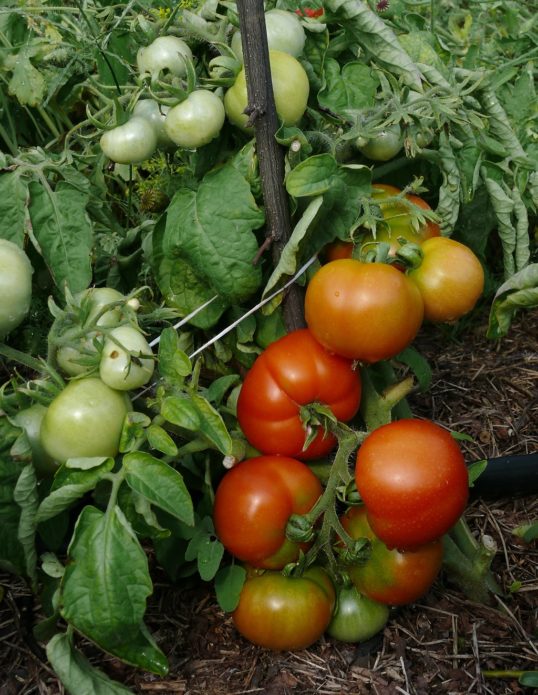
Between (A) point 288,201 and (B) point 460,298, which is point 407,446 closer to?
(B) point 460,298

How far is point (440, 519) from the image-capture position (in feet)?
4.09

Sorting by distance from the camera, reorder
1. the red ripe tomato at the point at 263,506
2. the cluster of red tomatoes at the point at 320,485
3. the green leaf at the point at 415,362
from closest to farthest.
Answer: the cluster of red tomatoes at the point at 320,485 → the red ripe tomato at the point at 263,506 → the green leaf at the point at 415,362

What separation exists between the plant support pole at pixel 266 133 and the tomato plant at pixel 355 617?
0.52 metres

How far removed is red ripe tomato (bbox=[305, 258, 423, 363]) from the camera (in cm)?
128

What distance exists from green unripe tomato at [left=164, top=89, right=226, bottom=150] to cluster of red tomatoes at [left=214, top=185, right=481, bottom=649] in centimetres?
31

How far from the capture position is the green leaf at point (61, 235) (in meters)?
1.44

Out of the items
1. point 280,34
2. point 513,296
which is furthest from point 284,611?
point 280,34

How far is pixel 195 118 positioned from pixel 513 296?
637 mm

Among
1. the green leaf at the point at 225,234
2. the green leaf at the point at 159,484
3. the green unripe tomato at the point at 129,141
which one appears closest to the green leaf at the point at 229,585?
the green leaf at the point at 159,484

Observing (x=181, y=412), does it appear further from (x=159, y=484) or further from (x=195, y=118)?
(x=195, y=118)

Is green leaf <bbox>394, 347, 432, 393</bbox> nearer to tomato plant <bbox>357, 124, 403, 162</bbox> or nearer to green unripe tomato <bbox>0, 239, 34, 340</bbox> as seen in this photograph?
tomato plant <bbox>357, 124, 403, 162</bbox>

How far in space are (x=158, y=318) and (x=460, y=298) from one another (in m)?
0.53

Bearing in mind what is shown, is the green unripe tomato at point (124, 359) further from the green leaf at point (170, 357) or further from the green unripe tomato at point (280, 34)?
the green unripe tomato at point (280, 34)

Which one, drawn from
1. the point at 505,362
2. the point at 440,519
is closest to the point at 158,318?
the point at 440,519
